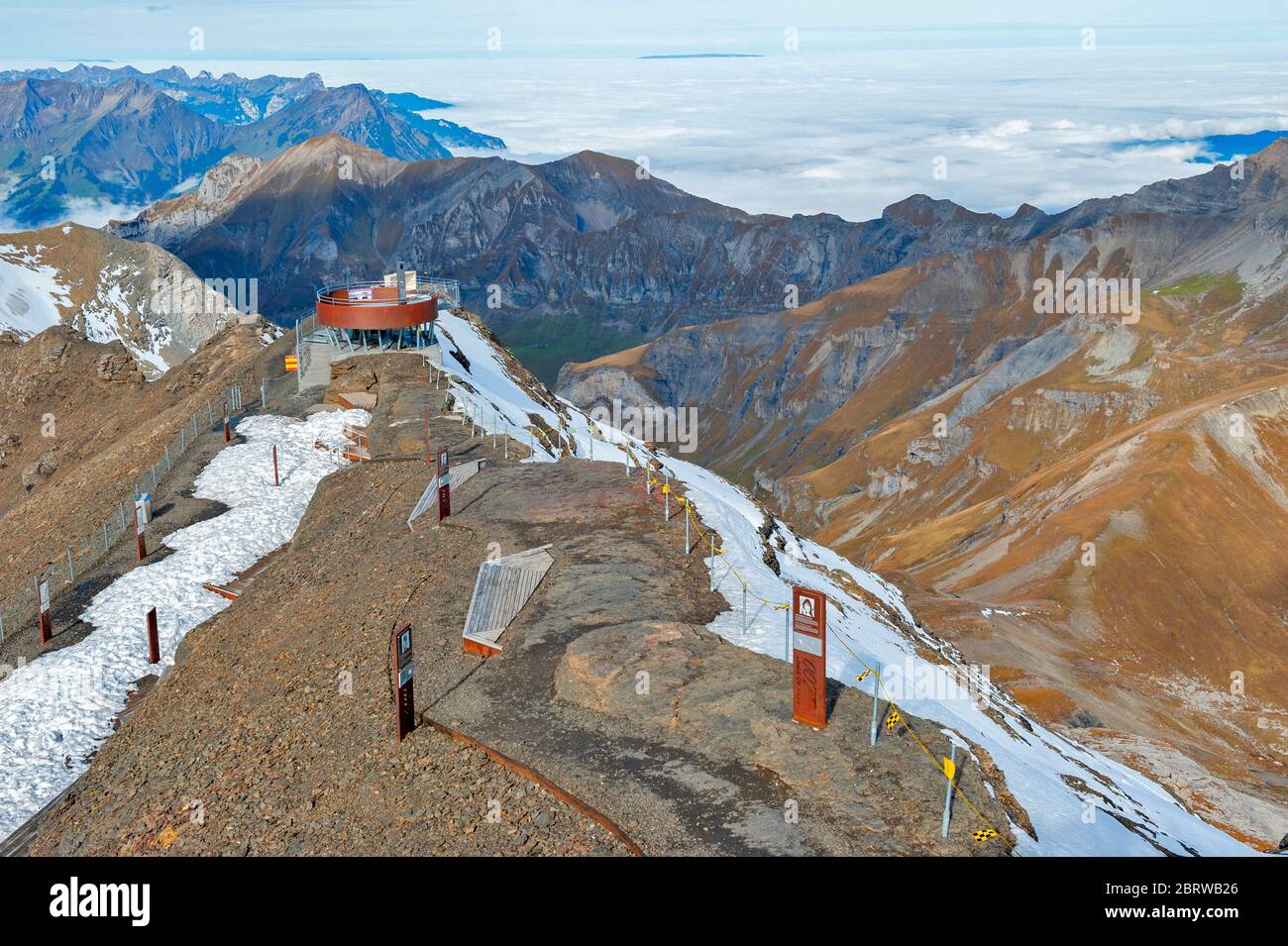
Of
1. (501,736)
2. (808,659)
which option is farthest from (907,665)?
(501,736)

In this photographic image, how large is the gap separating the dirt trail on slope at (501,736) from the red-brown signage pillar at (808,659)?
15.6 inches

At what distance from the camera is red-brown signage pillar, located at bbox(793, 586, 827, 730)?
18094 mm

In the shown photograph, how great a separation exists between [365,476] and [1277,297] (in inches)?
6959

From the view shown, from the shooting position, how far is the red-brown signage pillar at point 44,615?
29578 millimetres

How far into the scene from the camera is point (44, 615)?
29938 mm

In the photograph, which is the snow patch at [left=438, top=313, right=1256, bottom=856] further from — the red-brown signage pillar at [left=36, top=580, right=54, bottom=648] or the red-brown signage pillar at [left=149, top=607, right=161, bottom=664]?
the red-brown signage pillar at [left=36, top=580, right=54, bottom=648]

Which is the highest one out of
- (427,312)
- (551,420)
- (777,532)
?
(427,312)

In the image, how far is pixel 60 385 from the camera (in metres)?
79.9

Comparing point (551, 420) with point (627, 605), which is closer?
point (627, 605)

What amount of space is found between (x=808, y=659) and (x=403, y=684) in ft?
23.3

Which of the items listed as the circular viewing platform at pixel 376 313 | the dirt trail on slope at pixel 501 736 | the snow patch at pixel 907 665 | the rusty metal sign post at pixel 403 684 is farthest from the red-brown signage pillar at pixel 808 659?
the circular viewing platform at pixel 376 313

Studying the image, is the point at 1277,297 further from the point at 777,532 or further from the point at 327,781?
the point at 327,781

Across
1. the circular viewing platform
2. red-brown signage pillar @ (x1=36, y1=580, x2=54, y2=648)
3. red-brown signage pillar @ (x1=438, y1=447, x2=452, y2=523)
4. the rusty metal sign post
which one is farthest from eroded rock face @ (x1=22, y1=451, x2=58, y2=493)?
the rusty metal sign post
